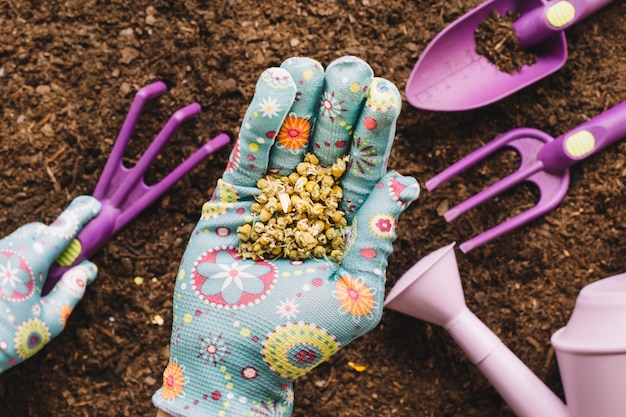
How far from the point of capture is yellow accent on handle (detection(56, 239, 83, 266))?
1243 mm

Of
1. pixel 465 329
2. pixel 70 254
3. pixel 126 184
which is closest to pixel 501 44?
pixel 465 329

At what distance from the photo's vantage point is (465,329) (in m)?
1.18

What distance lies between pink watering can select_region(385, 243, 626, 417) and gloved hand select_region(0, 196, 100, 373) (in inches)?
24.7

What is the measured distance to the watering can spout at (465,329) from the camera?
3.70 ft

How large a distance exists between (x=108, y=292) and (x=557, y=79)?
106 centimetres

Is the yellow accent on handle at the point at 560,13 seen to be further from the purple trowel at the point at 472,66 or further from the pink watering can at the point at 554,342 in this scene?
the pink watering can at the point at 554,342

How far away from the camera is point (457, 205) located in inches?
51.4

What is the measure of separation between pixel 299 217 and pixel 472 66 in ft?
1.85

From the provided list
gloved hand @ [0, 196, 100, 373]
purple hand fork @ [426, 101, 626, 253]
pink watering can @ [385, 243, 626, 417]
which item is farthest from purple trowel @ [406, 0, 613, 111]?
gloved hand @ [0, 196, 100, 373]

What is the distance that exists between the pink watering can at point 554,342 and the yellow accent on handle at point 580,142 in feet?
0.84

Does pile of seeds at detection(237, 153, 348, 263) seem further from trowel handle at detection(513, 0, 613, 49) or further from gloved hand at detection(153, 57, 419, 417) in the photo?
trowel handle at detection(513, 0, 613, 49)

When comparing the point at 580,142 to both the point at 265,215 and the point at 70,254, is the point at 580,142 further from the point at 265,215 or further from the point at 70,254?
the point at 70,254

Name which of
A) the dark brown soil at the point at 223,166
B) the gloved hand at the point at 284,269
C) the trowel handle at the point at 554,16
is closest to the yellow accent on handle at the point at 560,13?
the trowel handle at the point at 554,16

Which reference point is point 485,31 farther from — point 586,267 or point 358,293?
point 358,293
